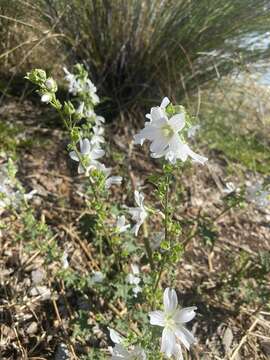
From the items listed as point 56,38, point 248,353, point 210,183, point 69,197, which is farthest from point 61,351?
point 56,38

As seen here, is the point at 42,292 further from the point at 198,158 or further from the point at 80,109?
the point at 198,158

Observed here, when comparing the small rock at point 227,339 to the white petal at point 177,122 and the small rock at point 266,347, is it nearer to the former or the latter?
the small rock at point 266,347

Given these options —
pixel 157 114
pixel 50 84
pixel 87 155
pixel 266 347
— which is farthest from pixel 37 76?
pixel 266 347

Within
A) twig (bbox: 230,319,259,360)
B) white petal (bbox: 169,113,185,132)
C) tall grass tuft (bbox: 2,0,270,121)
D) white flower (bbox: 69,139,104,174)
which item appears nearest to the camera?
white petal (bbox: 169,113,185,132)

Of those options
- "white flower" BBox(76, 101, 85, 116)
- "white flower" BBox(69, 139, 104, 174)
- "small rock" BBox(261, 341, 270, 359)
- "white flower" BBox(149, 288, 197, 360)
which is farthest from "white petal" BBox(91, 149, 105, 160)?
"small rock" BBox(261, 341, 270, 359)

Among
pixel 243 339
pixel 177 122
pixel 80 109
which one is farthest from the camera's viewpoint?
pixel 243 339

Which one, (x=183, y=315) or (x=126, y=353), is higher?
(x=183, y=315)

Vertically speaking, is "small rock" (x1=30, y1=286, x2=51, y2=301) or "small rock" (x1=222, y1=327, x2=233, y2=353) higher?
"small rock" (x1=30, y1=286, x2=51, y2=301)

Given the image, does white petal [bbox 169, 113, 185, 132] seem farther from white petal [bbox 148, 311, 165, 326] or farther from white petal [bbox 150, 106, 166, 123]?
white petal [bbox 148, 311, 165, 326]
